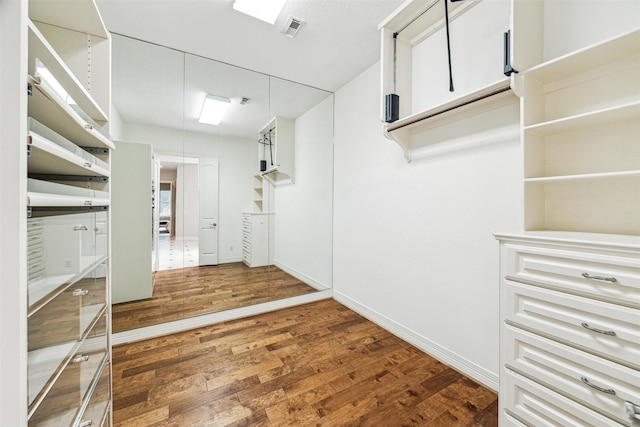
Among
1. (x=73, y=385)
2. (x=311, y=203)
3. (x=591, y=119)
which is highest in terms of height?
(x=591, y=119)

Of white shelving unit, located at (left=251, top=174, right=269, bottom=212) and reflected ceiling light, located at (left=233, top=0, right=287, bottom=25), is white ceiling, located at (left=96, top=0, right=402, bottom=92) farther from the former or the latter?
white shelving unit, located at (left=251, top=174, right=269, bottom=212)

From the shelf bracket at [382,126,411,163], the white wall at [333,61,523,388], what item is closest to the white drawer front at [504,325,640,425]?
the white wall at [333,61,523,388]

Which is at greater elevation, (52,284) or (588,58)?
(588,58)

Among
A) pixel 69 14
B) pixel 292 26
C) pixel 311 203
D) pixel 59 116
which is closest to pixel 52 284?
pixel 59 116

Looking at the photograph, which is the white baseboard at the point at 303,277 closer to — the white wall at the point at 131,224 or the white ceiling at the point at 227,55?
the white wall at the point at 131,224

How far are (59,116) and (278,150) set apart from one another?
96.8 inches

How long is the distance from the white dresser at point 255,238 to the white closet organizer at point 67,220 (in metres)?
1.67

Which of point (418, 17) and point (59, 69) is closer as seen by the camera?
point (59, 69)

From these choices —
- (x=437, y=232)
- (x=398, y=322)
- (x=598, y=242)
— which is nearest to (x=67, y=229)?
(x=598, y=242)

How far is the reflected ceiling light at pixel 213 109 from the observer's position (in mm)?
2774

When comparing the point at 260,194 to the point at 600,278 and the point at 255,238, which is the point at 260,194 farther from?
the point at 600,278

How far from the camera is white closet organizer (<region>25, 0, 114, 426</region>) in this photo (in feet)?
2.60

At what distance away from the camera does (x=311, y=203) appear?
3.51 meters

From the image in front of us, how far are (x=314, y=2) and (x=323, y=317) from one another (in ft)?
9.50
